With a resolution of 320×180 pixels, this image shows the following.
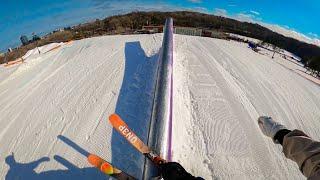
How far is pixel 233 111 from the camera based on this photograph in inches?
449

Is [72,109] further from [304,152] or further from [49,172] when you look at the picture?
[304,152]

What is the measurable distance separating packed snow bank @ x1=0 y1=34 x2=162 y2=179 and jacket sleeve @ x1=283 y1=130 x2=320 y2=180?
4560 millimetres

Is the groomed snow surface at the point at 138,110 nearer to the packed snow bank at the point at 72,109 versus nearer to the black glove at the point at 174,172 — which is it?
the packed snow bank at the point at 72,109

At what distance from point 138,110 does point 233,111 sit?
3.92m

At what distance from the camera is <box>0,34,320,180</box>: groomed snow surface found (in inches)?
331

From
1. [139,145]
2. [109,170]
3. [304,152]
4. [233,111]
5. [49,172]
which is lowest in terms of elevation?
[49,172]

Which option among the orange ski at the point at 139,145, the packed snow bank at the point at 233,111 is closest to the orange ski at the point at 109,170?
the orange ski at the point at 139,145

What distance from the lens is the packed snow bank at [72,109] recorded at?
8.41 meters

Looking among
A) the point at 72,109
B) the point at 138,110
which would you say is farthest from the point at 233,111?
the point at 72,109

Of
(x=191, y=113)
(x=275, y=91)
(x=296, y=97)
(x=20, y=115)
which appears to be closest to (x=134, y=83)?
(x=191, y=113)

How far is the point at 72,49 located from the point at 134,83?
943 centimetres

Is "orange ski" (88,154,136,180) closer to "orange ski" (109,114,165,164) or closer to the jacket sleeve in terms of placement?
"orange ski" (109,114,165,164)

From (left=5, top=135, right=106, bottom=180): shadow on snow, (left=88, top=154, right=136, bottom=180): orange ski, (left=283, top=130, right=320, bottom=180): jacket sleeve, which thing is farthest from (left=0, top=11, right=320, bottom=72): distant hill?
(left=283, top=130, right=320, bottom=180): jacket sleeve

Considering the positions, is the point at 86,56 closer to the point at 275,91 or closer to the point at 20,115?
the point at 20,115
